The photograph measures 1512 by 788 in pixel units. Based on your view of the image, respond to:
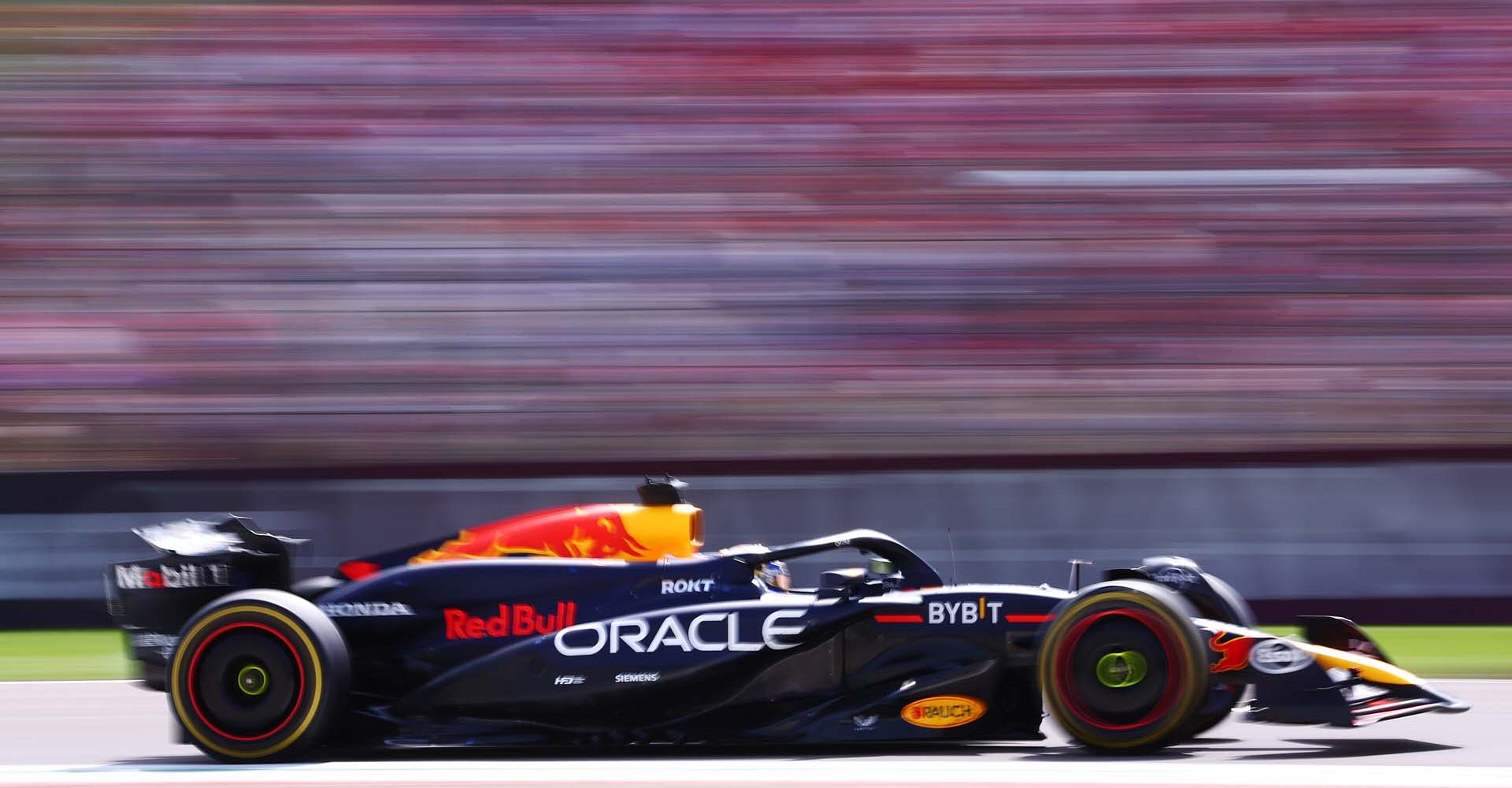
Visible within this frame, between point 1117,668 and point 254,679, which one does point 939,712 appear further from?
point 254,679

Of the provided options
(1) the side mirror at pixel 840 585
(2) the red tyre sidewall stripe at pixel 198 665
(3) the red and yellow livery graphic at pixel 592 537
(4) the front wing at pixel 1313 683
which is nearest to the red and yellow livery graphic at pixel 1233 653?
(4) the front wing at pixel 1313 683

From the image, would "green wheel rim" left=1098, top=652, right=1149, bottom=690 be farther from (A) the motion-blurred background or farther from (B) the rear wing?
(A) the motion-blurred background

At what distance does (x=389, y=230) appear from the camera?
13.5m

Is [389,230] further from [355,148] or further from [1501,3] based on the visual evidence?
[1501,3]

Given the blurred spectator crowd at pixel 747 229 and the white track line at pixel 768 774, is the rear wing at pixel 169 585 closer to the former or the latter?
the white track line at pixel 768 774

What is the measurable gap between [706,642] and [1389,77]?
1051 centimetres

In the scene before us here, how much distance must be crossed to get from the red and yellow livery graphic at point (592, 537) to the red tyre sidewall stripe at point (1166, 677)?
1.38m

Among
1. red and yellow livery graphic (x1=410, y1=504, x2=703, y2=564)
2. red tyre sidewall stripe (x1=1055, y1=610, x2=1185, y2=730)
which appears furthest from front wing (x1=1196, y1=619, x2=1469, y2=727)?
red and yellow livery graphic (x1=410, y1=504, x2=703, y2=564)

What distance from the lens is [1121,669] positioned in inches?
194

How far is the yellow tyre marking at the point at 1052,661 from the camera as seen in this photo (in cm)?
489

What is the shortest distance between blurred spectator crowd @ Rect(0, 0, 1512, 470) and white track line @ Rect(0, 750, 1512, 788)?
7.21 metres

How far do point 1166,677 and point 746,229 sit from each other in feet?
28.6

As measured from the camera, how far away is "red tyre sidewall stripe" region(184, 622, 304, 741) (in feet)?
17.0

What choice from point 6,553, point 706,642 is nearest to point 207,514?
point 6,553
